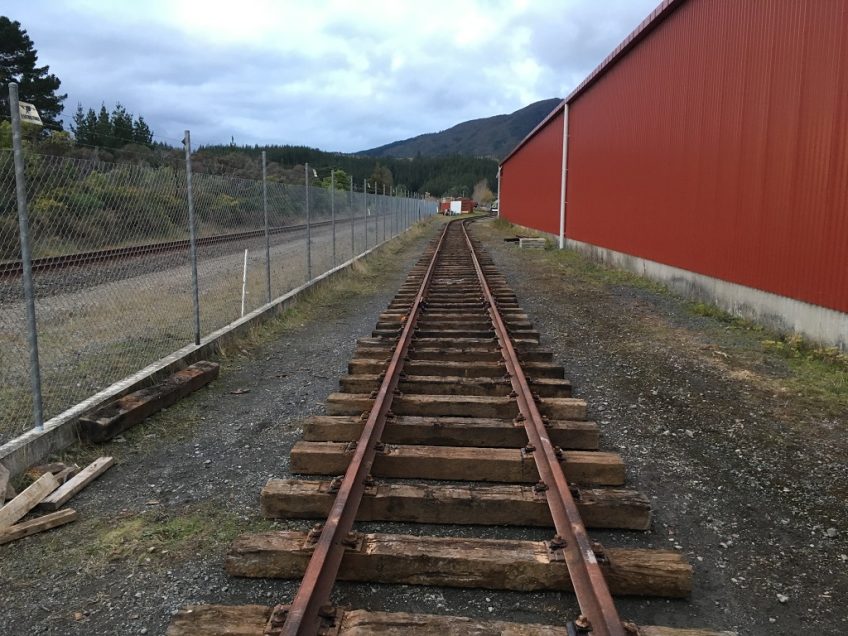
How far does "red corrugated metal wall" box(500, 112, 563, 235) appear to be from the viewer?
983 inches

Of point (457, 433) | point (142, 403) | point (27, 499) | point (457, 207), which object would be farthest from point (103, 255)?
point (457, 207)

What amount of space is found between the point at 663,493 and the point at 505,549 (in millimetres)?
1414

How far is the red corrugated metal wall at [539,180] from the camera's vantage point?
24969 mm

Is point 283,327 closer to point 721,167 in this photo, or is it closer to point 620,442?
point 620,442

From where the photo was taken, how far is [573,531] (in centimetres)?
296

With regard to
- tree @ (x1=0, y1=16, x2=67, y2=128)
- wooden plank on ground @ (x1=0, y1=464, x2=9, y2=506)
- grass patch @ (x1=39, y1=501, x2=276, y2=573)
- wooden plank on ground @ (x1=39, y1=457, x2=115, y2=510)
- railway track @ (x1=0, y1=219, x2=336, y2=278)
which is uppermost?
tree @ (x1=0, y1=16, x2=67, y2=128)

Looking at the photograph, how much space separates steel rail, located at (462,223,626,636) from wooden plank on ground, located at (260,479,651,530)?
0.13 m

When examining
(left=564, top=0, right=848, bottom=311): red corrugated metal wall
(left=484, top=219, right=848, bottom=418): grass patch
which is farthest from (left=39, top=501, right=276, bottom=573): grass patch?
(left=564, top=0, right=848, bottom=311): red corrugated metal wall

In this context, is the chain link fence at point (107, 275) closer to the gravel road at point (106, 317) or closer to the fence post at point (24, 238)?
the gravel road at point (106, 317)

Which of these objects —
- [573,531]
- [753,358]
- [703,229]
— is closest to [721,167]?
[703,229]

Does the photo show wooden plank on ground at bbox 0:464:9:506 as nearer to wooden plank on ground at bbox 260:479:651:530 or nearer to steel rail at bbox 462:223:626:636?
wooden plank on ground at bbox 260:479:651:530

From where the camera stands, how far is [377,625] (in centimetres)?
240

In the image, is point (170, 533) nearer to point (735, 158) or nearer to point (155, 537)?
point (155, 537)

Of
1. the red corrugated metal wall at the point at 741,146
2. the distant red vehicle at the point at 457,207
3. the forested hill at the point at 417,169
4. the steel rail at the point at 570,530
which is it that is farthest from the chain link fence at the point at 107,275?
the forested hill at the point at 417,169
